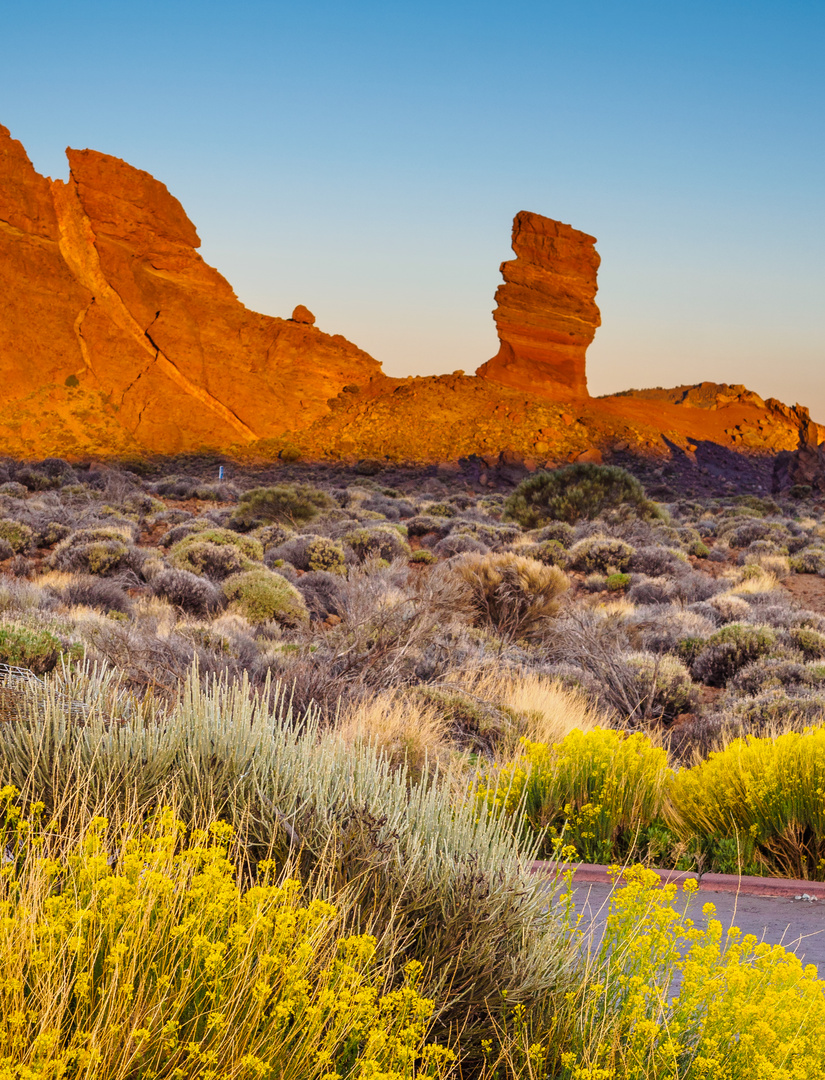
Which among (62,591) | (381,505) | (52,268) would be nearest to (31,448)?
(52,268)

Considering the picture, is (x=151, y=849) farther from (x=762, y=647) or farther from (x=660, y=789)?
(x=762, y=647)

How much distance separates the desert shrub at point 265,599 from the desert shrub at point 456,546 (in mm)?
6733

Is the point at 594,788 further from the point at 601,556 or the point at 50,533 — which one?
the point at 50,533

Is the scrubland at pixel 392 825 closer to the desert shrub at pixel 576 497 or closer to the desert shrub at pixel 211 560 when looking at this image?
the desert shrub at pixel 211 560

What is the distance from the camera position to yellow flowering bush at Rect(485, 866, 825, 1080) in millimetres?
2107

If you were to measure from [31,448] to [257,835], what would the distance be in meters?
49.1

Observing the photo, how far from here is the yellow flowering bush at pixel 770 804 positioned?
4812mm

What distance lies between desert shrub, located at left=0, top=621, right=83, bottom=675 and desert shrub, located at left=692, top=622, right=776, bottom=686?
6.95 metres

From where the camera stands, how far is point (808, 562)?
60.0 ft

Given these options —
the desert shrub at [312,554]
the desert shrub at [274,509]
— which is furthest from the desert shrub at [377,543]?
the desert shrub at [274,509]

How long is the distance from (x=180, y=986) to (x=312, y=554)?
47.6ft

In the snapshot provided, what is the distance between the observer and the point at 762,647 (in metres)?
10.2

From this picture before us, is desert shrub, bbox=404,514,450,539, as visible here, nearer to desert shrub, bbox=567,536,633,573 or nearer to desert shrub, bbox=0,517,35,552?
desert shrub, bbox=567,536,633,573

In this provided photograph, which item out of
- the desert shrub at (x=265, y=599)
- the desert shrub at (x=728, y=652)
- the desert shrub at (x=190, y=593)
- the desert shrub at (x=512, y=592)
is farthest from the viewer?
the desert shrub at (x=190, y=593)
